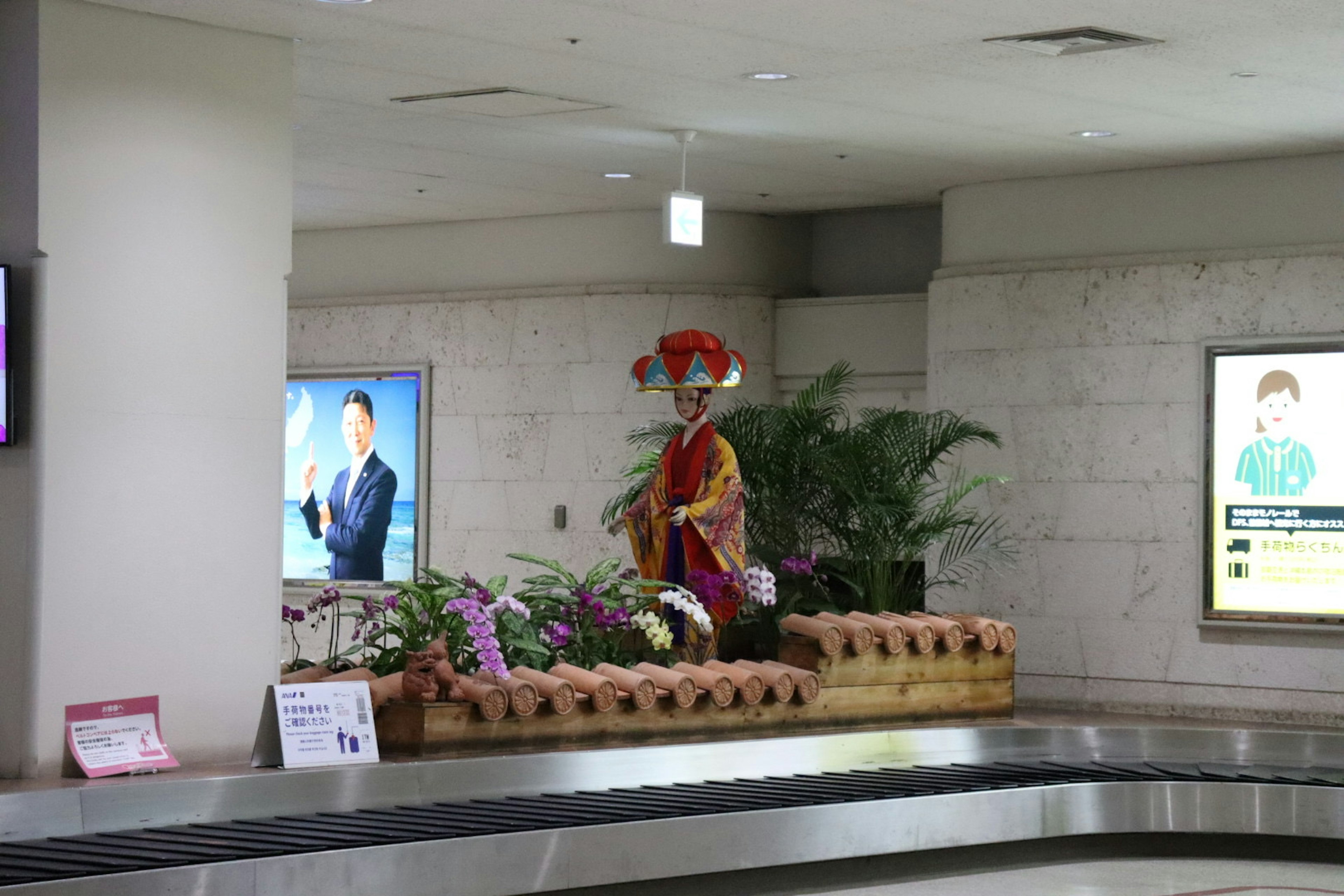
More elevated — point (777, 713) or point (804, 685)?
point (804, 685)

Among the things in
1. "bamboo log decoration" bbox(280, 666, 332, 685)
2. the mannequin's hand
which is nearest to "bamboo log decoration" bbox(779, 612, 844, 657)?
"bamboo log decoration" bbox(280, 666, 332, 685)

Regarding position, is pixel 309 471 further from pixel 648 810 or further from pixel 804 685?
pixel 648 810

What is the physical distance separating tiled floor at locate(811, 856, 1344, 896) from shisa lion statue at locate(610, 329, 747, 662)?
6.15ft

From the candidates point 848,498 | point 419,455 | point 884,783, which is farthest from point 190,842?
point 419,455

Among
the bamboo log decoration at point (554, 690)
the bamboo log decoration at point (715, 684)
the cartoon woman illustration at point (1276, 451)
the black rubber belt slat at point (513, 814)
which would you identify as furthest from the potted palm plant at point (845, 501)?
the black rubber belt slat at point (513, 814)

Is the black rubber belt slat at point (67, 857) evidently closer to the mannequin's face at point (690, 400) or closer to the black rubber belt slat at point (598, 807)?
the black rubber belt slat at point (598, 807)

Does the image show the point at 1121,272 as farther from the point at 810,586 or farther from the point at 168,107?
the point at 168,107

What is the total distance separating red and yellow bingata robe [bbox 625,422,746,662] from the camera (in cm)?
913

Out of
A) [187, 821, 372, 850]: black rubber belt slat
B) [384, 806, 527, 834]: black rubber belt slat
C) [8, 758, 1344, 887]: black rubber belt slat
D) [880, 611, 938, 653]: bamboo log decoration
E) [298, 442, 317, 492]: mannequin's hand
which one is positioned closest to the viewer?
[8, 758, 1344, 887]: black rubber belt slat

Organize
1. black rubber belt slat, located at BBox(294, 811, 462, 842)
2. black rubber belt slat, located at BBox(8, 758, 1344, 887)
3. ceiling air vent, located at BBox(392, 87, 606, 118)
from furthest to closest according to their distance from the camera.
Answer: ceiling air vent, located at BBox(392, 87, 606, 118) < black rubber belt slat, located at BBox(294, 811, 462, 842) < black rubber belt slat, located at BBox(8, 758, 1344, 887)

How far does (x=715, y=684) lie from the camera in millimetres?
8406

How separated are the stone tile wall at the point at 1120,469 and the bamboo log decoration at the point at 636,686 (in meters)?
3.67

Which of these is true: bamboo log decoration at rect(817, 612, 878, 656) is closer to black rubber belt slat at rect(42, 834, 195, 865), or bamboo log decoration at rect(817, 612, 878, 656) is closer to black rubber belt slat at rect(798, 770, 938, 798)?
black rubber belt slat at rect(798, 770, 938, 798)

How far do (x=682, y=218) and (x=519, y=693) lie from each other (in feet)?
10.3
